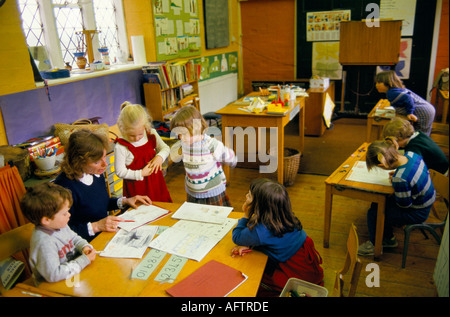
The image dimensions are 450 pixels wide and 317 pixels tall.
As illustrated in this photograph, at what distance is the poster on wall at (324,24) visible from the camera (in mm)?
6531

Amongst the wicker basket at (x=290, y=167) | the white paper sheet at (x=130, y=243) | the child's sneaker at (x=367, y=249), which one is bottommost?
the child's sneaker at (x=367, y=249)

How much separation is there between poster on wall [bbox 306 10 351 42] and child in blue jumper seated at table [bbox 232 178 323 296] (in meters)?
5.70

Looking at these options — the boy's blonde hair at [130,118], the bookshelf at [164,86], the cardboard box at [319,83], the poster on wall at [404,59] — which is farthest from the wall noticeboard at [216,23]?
the boy's blonde hair at [130,118]

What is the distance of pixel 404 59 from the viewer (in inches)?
251

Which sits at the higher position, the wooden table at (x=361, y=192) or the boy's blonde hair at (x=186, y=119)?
the boy's blonde hair at (x=186, y=119)

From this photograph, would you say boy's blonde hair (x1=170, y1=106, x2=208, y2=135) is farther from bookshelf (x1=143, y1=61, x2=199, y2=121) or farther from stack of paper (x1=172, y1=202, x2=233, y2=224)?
bookshelf (x1=143, y1=61, x2=199, y2=121)

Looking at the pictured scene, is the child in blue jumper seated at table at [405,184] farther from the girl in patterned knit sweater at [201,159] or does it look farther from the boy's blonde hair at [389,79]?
the boy's blonde hair at [389,79]

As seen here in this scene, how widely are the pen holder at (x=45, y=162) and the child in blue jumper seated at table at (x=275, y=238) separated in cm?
178

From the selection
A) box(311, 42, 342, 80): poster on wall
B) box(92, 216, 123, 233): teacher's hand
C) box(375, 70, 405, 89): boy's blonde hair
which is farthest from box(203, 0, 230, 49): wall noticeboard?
box(92, 216, 123, 233): teacher's hand

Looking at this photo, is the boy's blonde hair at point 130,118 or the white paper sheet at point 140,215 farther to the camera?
the boy's blonde hair at point 130,118

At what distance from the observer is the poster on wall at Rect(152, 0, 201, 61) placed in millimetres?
4746
